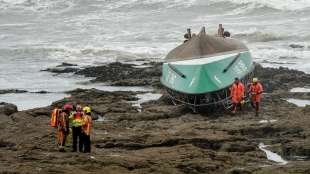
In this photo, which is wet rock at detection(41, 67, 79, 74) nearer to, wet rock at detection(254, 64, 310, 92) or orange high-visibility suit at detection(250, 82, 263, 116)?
wet rock at detection(254, 64, 310, 92)

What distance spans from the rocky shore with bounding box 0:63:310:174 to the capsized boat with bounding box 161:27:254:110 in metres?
0.52

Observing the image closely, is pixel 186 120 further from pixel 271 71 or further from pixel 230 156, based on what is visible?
pixel 271 71

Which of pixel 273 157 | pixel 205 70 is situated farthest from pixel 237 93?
pixel 273 157

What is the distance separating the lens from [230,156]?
12.9 metres

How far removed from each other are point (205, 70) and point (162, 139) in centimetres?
636

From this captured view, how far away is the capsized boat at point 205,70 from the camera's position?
19.7m

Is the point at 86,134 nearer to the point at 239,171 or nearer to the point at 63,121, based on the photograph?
the point at 63,121

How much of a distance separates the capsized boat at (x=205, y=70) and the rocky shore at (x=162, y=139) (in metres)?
0.52

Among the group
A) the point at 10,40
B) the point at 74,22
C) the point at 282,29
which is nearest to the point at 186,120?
the point at 282,29

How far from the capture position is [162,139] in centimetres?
1440

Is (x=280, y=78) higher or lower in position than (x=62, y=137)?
lower

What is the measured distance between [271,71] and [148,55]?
11.7 meters

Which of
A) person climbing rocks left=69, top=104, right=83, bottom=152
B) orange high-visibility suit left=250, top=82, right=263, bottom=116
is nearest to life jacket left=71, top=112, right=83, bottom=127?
person climbing rocks left=69, top=104, right=83, bottom=152

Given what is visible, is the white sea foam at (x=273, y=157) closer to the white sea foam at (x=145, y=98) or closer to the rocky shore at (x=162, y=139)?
the rocky shore at (x=162, y=139)
